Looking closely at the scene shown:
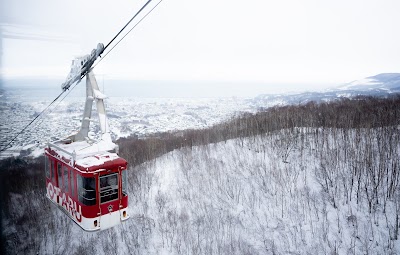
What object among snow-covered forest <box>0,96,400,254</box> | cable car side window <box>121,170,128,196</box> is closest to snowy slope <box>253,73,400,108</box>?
snow-covered forest <box>0,96,400,254</box>

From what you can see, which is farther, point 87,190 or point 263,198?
point 263,198

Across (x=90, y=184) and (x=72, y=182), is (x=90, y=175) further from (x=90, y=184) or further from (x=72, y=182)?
(x=72, y=182)

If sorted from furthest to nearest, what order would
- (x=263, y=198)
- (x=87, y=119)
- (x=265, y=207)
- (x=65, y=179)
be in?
(x=263, y=198) → (x=265, y=207) → (x=65, y=179) → (x=87, y=119)

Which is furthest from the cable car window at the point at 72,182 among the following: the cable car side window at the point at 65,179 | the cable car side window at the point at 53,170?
the cable car side window at the point at 53,170

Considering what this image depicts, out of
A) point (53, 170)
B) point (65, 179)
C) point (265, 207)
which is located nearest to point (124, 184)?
point (65, 179)

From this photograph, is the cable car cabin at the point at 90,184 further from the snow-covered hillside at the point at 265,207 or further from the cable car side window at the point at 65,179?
the snow-covered hillside at the point at 265,207

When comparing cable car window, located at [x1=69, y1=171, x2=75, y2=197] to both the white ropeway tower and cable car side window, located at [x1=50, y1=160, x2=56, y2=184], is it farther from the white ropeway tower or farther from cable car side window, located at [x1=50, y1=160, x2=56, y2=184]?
cable car side window, located at [x1=50, y1=160, x2=56, y2=184]
